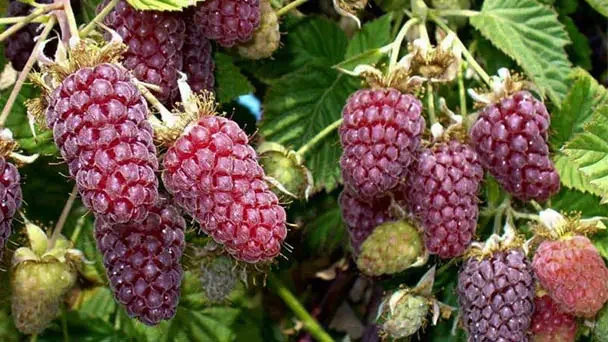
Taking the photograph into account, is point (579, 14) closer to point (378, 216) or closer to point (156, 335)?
point (378, 216)

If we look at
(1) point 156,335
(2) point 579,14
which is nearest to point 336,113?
(1) point 156,335

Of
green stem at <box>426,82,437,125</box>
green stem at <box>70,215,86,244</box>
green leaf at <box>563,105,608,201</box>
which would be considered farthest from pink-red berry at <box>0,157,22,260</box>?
green leaf at <box>563,105,608,201</box>

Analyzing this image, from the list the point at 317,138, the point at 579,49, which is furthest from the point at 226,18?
the point at 579,49

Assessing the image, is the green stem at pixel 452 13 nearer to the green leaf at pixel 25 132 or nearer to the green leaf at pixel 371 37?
the green leaf at pixel 371 37

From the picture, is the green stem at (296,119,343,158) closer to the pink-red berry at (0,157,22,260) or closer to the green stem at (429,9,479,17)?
the green stem at (429,9,479,17)

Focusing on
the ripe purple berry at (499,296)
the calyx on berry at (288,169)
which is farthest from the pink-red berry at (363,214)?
the ripe purple berry at (499,296)
